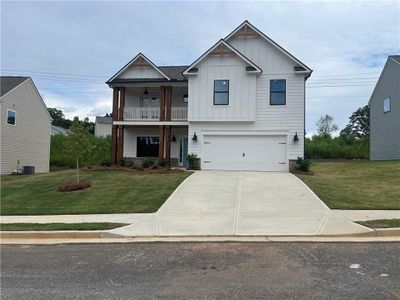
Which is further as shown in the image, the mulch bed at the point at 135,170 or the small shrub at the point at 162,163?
the small shrub at the point at 162,163

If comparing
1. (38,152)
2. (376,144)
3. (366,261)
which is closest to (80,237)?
(366,261)

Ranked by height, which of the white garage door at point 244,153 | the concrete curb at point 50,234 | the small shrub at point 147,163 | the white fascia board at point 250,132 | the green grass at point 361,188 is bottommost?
the concrete curb at point 50,234

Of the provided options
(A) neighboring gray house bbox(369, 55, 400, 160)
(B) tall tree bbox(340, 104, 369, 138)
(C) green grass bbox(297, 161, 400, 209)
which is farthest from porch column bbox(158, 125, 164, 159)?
(B) tall tree bbox(340, 104, 369, 138)

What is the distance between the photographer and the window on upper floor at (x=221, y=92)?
22.6 m

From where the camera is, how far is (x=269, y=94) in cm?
2258

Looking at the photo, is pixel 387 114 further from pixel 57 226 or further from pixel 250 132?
pixel 57 226

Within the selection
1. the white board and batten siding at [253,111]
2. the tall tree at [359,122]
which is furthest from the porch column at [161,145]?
the tall tree at [359,122]

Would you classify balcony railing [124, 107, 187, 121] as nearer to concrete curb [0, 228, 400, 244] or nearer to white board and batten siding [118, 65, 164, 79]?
white board and batten siding [118, 65, 164, 79]

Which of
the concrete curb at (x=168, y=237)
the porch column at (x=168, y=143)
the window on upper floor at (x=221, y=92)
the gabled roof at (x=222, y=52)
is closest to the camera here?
the concrete curb at (x=168, y=237)

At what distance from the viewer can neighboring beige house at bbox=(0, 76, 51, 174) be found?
2723 cm

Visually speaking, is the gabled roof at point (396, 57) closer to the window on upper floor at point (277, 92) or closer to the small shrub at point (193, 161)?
the window on upper floor at point (277, 92)

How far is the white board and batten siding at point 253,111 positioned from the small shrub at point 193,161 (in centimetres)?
34

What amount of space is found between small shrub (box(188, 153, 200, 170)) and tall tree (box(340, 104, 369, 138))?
232 feet

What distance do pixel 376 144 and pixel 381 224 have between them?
949 inches
